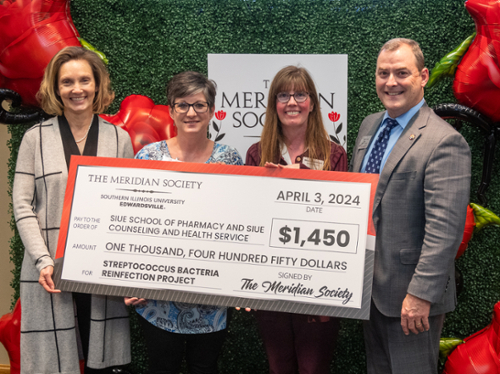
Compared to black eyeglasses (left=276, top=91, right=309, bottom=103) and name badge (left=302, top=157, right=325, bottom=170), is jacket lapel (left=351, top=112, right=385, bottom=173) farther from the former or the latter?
black eyeglasses (left=276, top=91, right=309, bottom=103)

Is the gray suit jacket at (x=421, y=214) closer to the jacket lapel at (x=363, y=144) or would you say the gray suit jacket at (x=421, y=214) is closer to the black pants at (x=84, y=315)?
the jacket lapel at (x=363, y=144)

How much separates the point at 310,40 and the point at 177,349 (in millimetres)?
2053

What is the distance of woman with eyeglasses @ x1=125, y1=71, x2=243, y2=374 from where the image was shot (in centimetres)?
165

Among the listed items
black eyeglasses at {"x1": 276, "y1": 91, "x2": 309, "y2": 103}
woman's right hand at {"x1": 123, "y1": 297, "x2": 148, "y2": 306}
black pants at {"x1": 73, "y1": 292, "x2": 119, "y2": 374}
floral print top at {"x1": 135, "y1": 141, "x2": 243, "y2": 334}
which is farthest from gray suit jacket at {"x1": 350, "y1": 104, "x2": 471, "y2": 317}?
black pants at {"x1": 73, "y1": 292, "x2": 119, "y2": 374}

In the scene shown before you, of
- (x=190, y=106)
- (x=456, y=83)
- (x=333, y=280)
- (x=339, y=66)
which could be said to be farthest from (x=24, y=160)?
(x=456, y=83)

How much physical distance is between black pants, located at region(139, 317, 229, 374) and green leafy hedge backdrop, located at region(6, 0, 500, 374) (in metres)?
1.02

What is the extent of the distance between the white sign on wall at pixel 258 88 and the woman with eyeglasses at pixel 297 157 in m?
0.82

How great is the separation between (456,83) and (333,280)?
154cm

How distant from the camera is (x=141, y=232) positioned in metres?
1.61

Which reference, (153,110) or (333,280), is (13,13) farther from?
(333,280)

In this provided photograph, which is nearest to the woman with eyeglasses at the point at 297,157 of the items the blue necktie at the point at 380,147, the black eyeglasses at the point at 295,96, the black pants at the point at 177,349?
the black eyeglasses at the point at 295,96

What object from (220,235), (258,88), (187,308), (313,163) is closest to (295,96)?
(313,163)

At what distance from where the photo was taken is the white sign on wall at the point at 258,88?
8.45ft

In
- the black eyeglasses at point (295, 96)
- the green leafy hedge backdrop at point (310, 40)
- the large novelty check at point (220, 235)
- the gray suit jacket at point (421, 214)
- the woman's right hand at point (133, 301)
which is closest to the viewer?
the gray suit jacket at point (421, 214)
